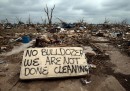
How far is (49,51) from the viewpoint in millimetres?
5082

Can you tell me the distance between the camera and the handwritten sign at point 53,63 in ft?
15.0

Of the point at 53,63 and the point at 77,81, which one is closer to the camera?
the point at 77,81

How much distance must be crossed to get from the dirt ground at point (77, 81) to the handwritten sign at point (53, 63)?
16 cm

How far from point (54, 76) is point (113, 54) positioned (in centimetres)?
333

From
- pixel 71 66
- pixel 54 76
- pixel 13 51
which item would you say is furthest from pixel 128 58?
pixel 13 51

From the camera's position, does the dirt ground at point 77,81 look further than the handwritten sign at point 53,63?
No

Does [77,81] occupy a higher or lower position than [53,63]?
lower

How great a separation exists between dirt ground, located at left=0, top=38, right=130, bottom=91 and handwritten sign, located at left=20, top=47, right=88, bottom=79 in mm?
157

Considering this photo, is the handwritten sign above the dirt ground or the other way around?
above

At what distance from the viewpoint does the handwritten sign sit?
180 inches

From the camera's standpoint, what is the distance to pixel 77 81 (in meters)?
4.55

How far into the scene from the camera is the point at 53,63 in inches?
190

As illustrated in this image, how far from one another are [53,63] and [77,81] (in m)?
0.76

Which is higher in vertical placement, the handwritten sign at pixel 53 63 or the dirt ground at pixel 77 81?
the handwritten sign at pixel 53 63
